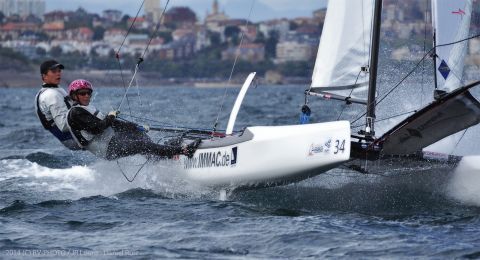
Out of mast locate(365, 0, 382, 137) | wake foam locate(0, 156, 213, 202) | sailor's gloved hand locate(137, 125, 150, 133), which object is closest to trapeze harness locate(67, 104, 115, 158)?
sailor's gloved hand locate(137, 125, 150, 133)

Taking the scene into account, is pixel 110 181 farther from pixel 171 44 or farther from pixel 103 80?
pixel 171 44

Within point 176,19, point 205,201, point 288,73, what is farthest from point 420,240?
point 176,19

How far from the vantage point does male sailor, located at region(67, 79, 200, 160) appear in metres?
8.15

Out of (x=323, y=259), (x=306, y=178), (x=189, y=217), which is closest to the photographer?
(x=323, y=259)

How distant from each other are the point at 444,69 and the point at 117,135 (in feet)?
8.79

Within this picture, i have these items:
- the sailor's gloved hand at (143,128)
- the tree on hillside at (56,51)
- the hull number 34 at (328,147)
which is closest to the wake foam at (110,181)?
the sailor's gloved hand at (143,128)

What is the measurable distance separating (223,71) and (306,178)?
73880 millimetres

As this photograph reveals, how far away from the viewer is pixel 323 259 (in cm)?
586

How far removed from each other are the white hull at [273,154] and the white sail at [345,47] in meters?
1.43

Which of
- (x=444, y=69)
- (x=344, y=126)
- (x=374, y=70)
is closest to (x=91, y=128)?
(x=344, y=126)

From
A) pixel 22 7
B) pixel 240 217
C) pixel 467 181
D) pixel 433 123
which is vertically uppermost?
pixel 22 7

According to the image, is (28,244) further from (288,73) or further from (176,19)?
(176,19)

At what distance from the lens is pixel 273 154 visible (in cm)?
749

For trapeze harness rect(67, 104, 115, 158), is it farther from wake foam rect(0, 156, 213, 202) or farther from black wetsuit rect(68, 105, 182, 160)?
wake foam rect(0, 156, 213, 202)
